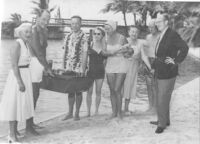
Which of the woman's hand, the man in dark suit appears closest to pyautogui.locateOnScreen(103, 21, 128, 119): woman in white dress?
the man in dark suit

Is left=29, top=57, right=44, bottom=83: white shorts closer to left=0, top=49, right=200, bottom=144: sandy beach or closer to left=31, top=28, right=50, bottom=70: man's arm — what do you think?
left=31, top=28, right=50, bottom=70: man's arm

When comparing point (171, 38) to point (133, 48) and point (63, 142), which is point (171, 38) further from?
point (63, 142)

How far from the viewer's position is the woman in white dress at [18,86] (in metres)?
3.20

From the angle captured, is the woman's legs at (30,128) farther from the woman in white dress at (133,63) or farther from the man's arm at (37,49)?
the woman in white dress at (133,63)

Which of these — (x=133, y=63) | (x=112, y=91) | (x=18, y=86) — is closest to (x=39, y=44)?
(x=18, y=86)

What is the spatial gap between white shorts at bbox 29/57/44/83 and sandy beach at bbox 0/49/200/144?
0.52 ft

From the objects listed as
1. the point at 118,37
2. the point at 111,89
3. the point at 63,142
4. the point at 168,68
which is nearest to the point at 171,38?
the point at 168,68

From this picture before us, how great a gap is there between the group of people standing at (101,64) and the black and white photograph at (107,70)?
1 cm

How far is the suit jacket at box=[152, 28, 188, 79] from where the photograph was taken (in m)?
3.38

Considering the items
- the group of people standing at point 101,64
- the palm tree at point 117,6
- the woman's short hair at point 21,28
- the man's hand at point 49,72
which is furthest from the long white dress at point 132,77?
the woman's short hair at point 21,28

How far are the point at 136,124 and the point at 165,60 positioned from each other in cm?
73

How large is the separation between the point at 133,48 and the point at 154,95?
54 cm

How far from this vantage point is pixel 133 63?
A: 3.77 meters

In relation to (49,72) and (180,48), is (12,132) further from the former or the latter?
(180,48)
